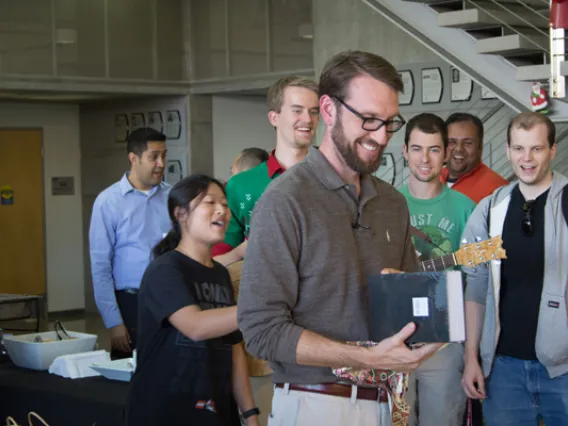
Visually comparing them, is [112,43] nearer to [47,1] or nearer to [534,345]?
[47,1]

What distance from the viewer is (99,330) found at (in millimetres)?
11609

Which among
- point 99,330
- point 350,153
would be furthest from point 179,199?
point 99,330

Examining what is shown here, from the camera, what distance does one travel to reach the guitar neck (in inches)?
133

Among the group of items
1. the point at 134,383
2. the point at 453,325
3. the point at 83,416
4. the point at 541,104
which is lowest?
the point at 83,416

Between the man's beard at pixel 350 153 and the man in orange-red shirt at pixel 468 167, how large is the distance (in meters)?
2.74

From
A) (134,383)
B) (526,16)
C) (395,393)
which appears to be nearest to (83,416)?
(134,383)

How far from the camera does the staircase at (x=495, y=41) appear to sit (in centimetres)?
689

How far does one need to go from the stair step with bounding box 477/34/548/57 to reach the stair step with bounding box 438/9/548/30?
6.6 inches

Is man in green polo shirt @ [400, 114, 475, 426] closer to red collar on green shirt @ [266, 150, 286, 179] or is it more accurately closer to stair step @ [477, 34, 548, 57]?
red collar on green shirt @ [266, 150, 286, 179]

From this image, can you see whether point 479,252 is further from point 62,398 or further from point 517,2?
point 517,2

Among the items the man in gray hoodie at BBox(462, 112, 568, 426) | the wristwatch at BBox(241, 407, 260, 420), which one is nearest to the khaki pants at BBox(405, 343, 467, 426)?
the man in gray hoodie at BBox(462, 112, 568, 426)

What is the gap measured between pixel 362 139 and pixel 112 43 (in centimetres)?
980

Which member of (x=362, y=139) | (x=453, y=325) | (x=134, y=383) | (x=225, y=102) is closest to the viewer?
(x=453, y=325)

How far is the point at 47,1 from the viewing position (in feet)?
37.2
